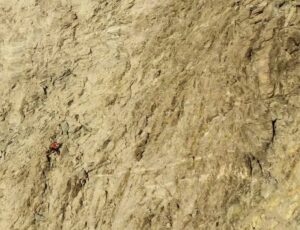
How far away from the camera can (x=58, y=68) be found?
1355 centimetres

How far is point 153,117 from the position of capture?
11.4 meters

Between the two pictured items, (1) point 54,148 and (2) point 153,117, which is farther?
(1) point 54,148

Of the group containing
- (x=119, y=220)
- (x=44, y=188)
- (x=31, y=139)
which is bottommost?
(x=119, y=220)

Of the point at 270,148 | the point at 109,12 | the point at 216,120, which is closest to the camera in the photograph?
the point at 270,148

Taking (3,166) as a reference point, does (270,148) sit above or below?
below

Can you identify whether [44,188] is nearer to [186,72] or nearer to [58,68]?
[58,68]

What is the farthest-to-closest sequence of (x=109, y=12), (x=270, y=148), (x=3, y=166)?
(x=109, y=12)
(x=3, y=166)
(x=270, y=148)

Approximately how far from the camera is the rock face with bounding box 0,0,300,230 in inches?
381

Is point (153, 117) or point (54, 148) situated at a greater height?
point (54, 148)

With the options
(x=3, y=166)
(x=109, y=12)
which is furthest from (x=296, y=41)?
(x=3, y=166)

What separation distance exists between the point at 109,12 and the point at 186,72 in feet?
12.3

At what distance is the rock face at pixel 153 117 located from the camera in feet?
31.7

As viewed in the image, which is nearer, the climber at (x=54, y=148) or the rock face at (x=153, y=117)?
the rock face at (x=153, y=117)

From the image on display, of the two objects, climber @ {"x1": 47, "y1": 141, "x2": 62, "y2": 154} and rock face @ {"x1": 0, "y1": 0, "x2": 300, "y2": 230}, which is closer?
rock face @ {"x1": 0, "y1": 0, "x2": 300, "y2": 230}
